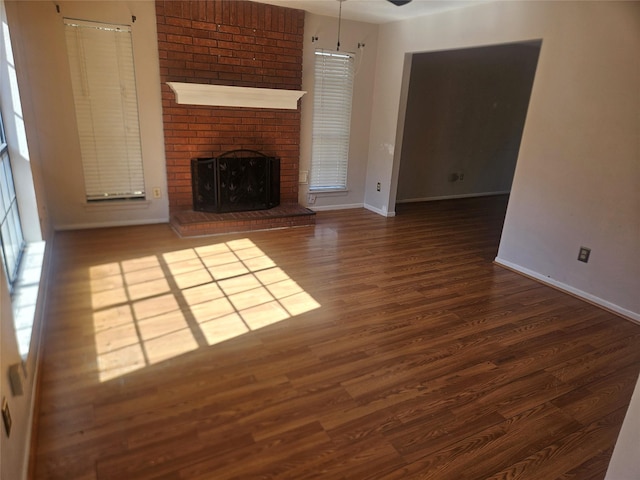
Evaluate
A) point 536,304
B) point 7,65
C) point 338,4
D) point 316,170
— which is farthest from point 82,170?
point 536,304

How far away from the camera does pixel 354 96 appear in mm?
5281

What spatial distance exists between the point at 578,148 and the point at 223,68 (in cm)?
344

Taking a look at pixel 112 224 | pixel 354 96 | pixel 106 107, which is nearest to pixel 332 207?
pixel 354 96

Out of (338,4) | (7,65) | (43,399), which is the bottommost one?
(43,399)

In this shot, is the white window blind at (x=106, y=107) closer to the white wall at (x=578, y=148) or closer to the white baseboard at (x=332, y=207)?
the white baseboard at (x=332, y=207)

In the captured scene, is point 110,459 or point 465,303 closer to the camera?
point 110,459

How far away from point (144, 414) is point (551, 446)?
1.81m

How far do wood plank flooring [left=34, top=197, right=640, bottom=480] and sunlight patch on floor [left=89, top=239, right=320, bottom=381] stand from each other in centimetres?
1

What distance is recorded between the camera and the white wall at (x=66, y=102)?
3678 millimetres

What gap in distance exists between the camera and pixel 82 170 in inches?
163

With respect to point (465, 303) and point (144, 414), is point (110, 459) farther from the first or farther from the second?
point (465, 303)

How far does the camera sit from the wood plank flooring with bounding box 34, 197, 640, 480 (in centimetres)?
172

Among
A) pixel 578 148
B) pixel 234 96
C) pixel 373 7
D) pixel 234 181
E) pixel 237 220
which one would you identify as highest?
pixel 373 7

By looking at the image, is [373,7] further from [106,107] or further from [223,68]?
[106,107]
